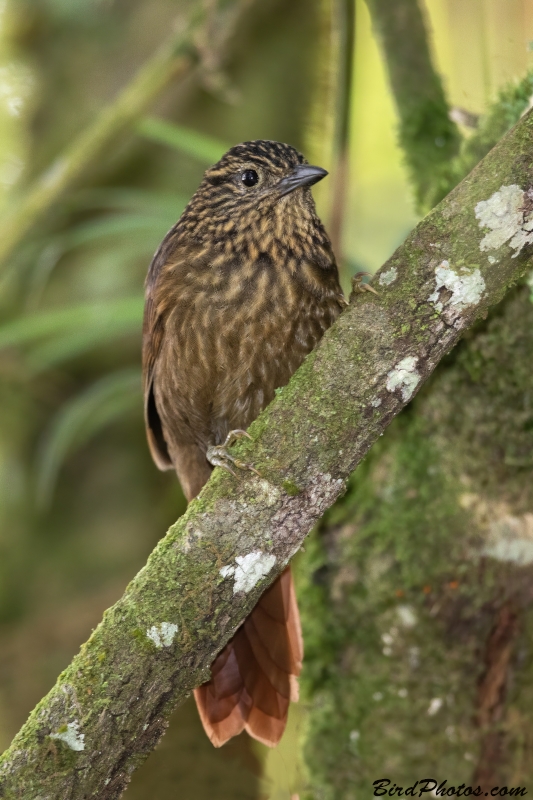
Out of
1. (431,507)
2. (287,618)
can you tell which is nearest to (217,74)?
(431,507)

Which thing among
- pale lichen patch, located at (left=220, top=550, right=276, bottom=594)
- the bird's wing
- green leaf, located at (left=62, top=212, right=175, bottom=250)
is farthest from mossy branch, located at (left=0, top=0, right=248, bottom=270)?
pale lichen patch, located at (left=220, top=550, right=276, bottom=594)

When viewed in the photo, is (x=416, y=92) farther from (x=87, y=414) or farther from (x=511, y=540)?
(x=87, y=414)

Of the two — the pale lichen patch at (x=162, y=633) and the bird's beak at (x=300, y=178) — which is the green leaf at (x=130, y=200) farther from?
the pale lichen patch at (x=162, y=633)

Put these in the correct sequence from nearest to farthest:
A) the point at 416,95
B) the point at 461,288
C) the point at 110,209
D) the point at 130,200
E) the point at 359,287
Answer: the point at 461,288
the point at 359,287
the point at 416,95
the point at 130,200
the point at 110,209

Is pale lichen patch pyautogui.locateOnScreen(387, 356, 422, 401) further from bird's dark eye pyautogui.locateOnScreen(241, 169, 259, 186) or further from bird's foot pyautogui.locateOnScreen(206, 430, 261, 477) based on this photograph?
bird's dark eye pyautogui.locateOnScreen(241, 169, 259, 186)

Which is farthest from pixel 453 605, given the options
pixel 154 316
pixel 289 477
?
pixel 154 316

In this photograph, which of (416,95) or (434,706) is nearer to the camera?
(434,706)
